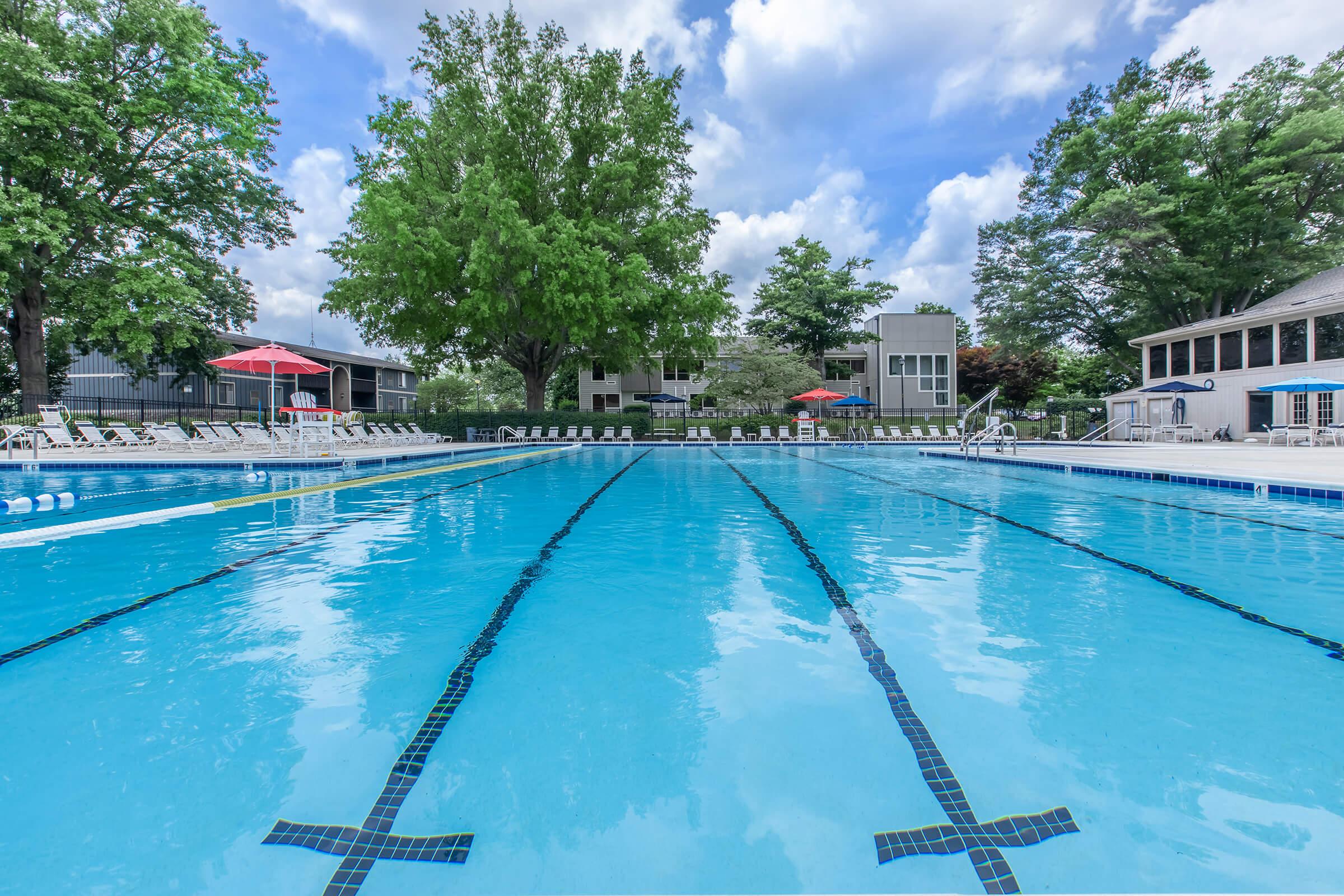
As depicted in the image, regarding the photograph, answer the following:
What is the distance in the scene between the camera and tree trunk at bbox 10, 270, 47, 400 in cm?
1764

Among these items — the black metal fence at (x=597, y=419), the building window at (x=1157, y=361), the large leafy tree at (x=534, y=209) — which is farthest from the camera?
the building window at (x=1157, y=361)

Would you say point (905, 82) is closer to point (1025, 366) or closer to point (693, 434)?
point (693, 434)

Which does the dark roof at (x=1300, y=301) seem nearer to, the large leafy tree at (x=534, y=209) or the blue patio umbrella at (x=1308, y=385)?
the blue patio umbrella at (x=1308, y=385)

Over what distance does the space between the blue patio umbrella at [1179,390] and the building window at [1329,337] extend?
3.15 metres

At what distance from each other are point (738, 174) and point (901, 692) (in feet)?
68.9

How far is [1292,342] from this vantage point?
19.8 m

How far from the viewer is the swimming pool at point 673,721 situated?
4.92 ft

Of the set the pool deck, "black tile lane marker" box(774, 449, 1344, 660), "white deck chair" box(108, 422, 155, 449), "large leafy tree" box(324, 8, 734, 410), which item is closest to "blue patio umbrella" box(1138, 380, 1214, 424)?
the pool deck

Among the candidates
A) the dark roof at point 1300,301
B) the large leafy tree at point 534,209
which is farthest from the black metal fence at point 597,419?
the dark roof at point 1300,301

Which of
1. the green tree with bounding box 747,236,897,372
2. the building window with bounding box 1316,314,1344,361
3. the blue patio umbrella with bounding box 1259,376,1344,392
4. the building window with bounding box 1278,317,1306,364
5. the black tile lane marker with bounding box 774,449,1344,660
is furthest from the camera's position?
the green tree with bounding box 747,236,897,372

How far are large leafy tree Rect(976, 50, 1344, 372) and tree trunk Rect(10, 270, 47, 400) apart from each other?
36776 millimetres

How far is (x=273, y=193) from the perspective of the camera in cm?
2169

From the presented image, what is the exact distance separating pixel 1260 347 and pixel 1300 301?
1.70 metres

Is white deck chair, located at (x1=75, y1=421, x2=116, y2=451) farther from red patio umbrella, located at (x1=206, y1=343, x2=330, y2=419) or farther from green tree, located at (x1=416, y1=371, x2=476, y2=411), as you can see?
green tree, located at (x1=416, y1=371, x2=476, y2=411)
